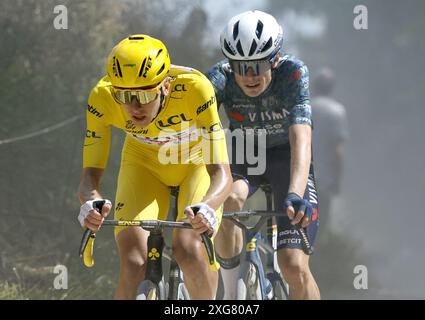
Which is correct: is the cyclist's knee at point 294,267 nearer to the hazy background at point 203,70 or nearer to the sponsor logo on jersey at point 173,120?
the sponsor logo on jersey at point 173,120

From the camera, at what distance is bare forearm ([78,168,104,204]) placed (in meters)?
5.14

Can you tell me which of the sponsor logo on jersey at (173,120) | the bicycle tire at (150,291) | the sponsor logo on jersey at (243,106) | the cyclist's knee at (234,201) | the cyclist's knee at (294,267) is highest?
the sponsor logo on jersey at (243,106)

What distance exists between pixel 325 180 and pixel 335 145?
0.49 metres

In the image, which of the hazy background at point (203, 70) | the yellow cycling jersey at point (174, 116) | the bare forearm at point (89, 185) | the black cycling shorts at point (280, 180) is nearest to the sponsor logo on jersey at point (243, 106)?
the black cycling shorts at point (280, 180)

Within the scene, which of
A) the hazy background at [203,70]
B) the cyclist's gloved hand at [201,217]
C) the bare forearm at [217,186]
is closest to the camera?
the cyclist's gloved hand at [201,217]

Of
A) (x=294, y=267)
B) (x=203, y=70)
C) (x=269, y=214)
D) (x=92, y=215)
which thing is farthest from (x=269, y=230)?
(x=203, y=70)

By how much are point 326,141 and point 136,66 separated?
19.7 ft

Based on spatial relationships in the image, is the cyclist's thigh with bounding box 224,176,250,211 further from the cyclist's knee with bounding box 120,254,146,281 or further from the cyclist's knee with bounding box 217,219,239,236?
the cyclist's knee with bounding box 120,254,146,281

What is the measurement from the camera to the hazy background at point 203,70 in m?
8.65

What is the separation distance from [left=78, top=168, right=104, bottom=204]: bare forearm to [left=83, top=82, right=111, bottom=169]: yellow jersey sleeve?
0.04 m

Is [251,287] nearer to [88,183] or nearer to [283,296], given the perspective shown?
[283,296]

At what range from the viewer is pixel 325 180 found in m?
11.0

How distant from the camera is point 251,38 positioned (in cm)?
607

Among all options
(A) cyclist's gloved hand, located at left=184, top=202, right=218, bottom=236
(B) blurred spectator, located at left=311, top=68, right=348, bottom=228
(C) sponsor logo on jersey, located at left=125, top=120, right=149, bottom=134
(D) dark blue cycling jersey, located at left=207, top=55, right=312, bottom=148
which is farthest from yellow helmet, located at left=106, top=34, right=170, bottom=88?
(B) blurred spectator, located at left=311, top=68, right=348, bottom=228
